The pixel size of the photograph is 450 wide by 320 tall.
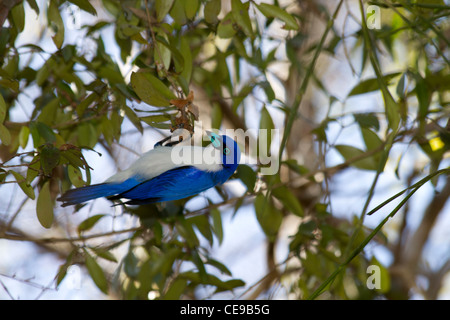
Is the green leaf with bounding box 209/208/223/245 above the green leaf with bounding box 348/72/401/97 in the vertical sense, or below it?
below

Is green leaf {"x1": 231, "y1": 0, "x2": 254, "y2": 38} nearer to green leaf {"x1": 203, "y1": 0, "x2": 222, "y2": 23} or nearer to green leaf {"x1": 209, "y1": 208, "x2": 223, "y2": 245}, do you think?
green leaf {"x1": 203, "y1": 0, "x2": 222, "y2": 23}

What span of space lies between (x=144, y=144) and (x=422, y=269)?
229 centimetres

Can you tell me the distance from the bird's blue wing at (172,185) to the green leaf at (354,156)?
3.09ft

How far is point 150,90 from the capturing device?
1.37 m

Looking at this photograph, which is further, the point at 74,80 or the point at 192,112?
the point at 74,80

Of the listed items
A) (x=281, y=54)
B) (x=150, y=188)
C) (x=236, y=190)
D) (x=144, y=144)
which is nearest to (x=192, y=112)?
(x=150, y=188)

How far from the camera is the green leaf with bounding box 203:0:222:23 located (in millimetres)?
1711

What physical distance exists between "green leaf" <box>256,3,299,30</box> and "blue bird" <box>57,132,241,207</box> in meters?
0.49

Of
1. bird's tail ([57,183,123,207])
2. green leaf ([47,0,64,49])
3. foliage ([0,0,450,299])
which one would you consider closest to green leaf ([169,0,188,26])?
foliage ([0,0,450,299])

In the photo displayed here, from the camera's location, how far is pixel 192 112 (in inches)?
54.1

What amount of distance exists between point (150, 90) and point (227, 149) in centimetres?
26

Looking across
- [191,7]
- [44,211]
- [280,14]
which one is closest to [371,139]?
[280,14]
